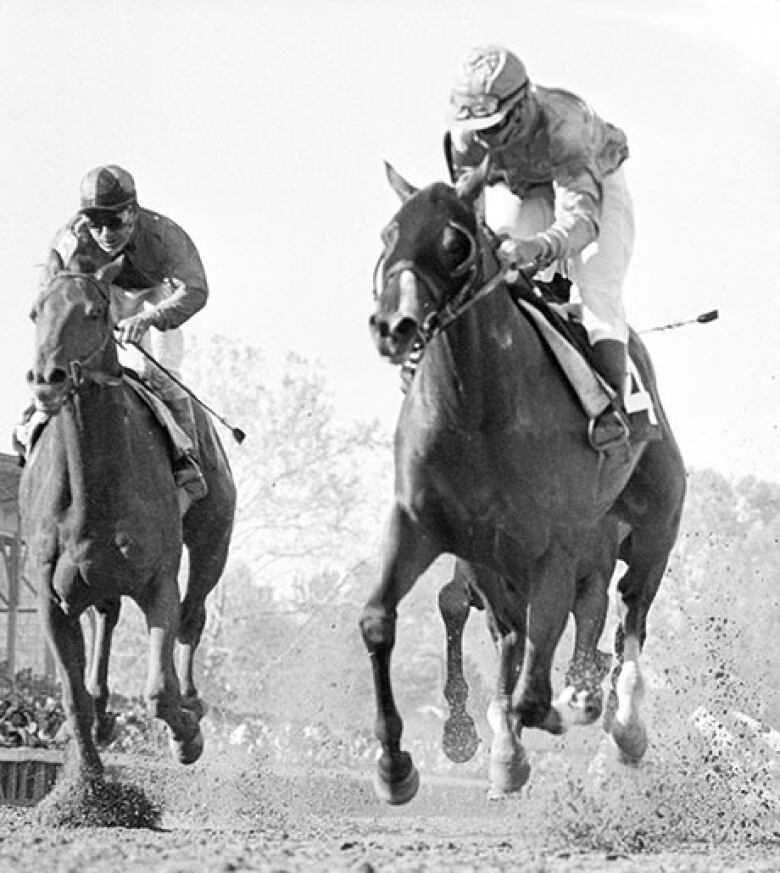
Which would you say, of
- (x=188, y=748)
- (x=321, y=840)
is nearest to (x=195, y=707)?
(x=188, y=748)

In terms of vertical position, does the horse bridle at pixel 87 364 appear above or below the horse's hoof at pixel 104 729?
above

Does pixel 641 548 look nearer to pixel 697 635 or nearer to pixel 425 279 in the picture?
pixel 425 279

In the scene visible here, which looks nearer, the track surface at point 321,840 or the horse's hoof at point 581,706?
the track surface at point 321,840

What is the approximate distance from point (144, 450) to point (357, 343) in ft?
24.7

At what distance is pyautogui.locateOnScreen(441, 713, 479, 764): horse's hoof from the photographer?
9.51 metres

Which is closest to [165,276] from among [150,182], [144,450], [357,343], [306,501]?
[144,450]

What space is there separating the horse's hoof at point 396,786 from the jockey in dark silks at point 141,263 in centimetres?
268

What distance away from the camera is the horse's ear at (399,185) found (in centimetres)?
734

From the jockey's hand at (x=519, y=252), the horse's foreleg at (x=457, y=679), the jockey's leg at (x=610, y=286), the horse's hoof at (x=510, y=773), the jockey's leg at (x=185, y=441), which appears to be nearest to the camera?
the jockey's hand at (x=519, y=252)

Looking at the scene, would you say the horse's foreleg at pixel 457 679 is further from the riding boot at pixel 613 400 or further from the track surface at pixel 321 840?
the riding boot at pixel 613 400

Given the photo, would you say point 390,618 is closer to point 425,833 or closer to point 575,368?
point 575,368

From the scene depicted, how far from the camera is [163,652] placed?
9.18 meters

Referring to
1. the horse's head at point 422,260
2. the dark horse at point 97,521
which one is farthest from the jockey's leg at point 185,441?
the horse's head at point 422,260

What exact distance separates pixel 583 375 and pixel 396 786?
1860 millimetres
